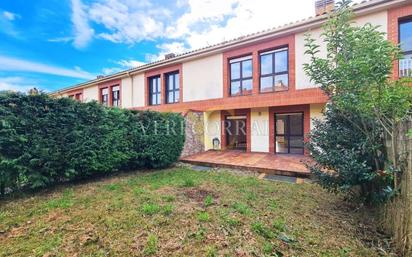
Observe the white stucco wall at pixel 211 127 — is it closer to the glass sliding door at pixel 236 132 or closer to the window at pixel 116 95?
the glass sliding door at pixel 236 132

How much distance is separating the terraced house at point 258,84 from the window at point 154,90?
13cm

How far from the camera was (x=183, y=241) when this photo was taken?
3473mm

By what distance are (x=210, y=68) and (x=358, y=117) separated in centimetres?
1066

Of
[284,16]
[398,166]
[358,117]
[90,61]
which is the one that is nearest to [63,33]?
[90,61]

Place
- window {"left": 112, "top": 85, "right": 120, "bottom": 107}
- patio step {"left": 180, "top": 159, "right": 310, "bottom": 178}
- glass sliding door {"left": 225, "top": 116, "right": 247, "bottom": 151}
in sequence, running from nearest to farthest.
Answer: patio step {"left": 180, "top": 159, "right": 310, "bottom": 178} → glass sliding door {"left": 225, "top": 116, "right": 247, "bottom": 151} → window {"left": 112, "top": 85, "right": 120, "bottom": 107}

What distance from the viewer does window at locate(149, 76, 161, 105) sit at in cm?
A: 1728

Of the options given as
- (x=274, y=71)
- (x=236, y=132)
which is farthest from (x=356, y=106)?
(x=236, y=132)

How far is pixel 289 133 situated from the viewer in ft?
40.4

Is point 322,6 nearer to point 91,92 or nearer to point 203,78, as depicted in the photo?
point 203,78

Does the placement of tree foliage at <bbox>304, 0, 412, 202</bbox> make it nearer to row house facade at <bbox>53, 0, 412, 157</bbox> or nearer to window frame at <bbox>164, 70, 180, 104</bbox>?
row house facade at <bbox>53, 0, 412, 157</bbox>

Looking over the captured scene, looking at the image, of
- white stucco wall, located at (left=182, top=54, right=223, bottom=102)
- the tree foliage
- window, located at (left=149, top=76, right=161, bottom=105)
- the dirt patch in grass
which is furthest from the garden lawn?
window, located at (left=149, top=76, right=161, bottom=105)

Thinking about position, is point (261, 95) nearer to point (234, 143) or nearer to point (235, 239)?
point (234, 143)

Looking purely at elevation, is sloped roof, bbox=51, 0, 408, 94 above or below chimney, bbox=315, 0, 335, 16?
below

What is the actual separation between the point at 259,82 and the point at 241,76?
1.33m
